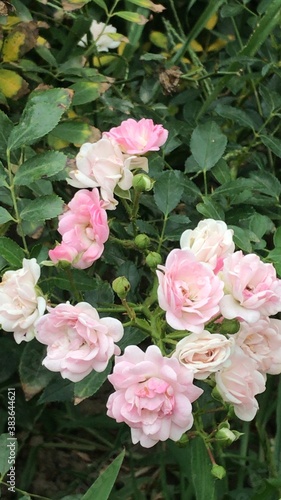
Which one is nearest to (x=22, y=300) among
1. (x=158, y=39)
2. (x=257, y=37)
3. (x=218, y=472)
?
(x=218, y=472)

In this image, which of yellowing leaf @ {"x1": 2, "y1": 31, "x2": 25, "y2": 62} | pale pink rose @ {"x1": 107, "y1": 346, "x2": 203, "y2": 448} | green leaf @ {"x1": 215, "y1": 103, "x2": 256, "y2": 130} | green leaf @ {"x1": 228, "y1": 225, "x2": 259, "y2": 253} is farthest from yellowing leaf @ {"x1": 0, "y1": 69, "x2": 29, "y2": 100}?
pale pink rose @ {"x1": 107, "y1": 346, "x2": 203, "y2": 448}

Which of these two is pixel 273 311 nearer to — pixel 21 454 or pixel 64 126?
pixel 64 126

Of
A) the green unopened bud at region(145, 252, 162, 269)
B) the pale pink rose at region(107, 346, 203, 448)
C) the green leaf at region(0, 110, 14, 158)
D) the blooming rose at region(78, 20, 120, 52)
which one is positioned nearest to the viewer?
the pale pink rose at region(107, 346, 203, 448)

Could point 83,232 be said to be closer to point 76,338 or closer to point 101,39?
point 76,338

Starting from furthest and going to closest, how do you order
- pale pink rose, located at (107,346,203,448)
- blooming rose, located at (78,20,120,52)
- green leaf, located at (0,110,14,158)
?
blooming rose, located at (78,20,120,52) → green leaf, located at (0,110,14,158) → pale pink rose, located at (107,346,203,448)

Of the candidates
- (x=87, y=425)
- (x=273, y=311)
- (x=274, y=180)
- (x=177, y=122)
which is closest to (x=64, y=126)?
(x=177, y=122)

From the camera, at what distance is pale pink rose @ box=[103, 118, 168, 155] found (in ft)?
2.58

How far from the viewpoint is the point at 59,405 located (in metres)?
1.46

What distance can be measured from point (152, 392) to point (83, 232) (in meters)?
0.19

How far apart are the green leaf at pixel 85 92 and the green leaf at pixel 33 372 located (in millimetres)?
349

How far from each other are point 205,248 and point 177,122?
47 cm

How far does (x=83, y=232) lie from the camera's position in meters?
0.75

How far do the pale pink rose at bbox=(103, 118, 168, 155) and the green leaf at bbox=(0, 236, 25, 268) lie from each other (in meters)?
0.16

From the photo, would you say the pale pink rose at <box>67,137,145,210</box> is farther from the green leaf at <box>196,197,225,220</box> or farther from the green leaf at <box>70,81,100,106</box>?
the green leaf at <box>70,81,100,106</box>
